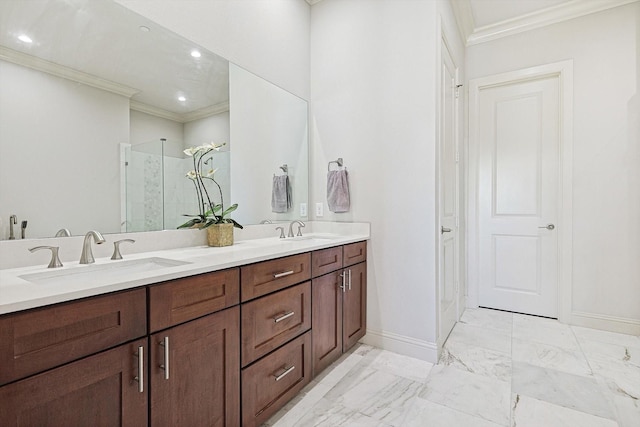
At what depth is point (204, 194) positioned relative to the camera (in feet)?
6.07

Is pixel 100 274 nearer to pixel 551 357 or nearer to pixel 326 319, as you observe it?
pixel 326 319

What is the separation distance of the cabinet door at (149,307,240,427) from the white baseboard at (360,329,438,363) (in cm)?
134

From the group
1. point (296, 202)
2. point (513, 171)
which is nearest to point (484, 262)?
point (513, 171)

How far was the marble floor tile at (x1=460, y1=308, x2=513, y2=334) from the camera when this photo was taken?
2729 mm

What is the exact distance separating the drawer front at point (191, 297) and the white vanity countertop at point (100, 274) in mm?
31

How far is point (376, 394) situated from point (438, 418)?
1.13ft

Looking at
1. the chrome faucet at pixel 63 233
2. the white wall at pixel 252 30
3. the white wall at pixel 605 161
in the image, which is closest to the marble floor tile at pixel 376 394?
the chrome faucet at pixel 63 233

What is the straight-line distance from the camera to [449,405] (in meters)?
1.64

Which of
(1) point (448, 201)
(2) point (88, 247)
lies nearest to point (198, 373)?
(2) point (88, 247)

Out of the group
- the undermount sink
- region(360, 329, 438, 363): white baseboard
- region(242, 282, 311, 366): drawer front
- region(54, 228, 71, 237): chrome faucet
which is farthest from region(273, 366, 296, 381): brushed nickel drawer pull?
region(54, 228, 71, 237): chrome faucet

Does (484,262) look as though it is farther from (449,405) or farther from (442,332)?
(449,405)

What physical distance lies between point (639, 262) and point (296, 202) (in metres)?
2.86

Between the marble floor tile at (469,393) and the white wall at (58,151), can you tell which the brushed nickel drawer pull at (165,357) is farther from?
the marble floor tile at (469,393)

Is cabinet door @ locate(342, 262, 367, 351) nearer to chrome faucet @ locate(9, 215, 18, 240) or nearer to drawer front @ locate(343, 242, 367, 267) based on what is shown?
drawer front @ locate(343, 242, 367, 267)
